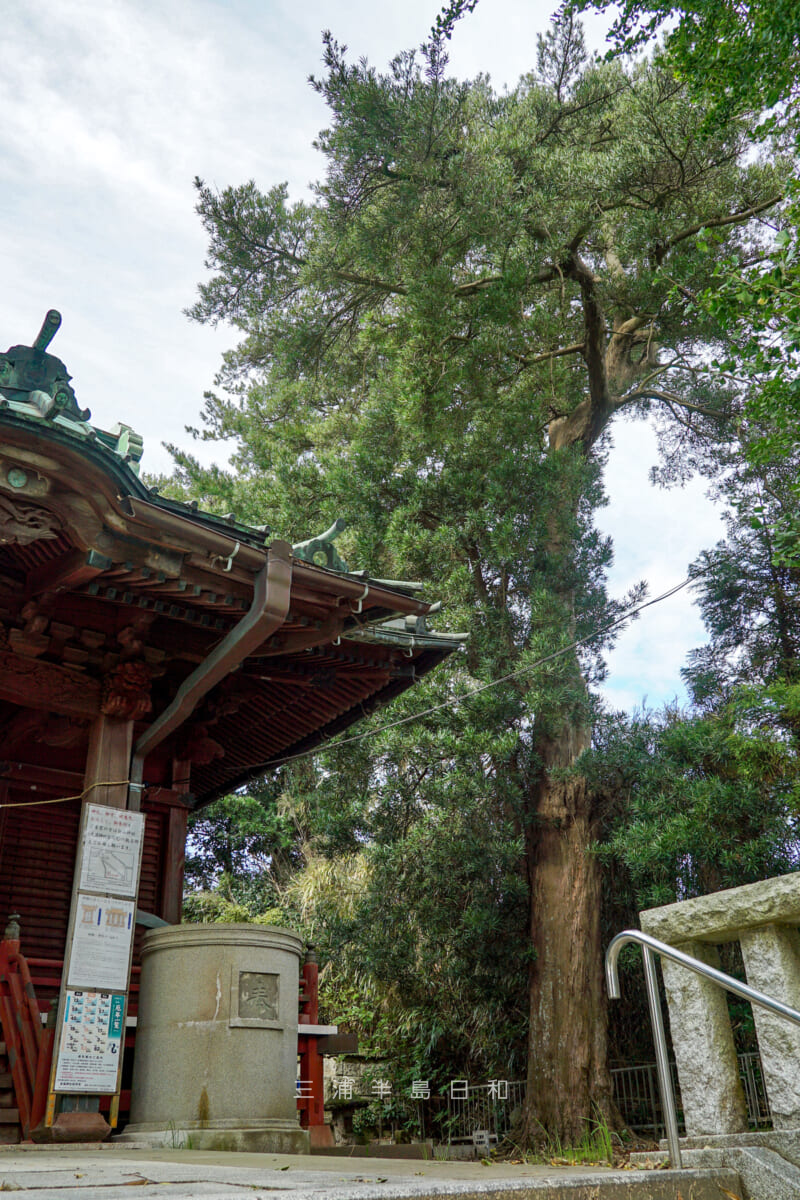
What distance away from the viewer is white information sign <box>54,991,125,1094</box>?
538cm

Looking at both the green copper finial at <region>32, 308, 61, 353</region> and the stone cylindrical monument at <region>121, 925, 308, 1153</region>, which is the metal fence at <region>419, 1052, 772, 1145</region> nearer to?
the stone cylindrical monument at <region>121, 925, 308, 1153</region>

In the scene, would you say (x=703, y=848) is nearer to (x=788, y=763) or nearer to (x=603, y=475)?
(x=788, y=763)

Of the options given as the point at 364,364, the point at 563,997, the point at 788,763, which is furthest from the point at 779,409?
the point at 364,364

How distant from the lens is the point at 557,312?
13.4 m

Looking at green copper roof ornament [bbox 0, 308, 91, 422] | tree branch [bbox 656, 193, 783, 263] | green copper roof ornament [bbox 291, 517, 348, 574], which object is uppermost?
tree branch [bbox 656, 193, 783, 263]

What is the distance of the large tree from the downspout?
4298 mm

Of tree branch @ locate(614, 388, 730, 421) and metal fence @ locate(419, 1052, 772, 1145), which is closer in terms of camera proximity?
metal fence @ locate(419, 1052, 772, 1145)

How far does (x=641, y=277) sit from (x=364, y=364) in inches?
172

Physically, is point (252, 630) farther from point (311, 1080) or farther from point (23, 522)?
point (311, 1080)

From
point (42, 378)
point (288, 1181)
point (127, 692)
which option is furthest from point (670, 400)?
point (288, 1181)

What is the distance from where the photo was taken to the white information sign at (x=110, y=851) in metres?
5.86

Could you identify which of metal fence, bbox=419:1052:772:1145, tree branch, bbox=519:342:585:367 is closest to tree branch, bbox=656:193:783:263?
tree branch, bbox=519:342:585:367

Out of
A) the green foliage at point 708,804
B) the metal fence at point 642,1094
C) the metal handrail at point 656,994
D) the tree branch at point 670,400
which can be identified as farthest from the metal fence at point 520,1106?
the tree branch at point 670,400

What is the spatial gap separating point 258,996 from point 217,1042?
35 centimetres
